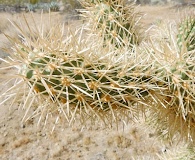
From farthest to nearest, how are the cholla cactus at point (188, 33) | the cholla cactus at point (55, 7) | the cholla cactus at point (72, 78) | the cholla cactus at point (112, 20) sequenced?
the cholla cactus at point (55, 7)
the cholla cactus at point (112, 20)
the cholla cactus at point (188, 33)
the cholla cactus at point (72, 78)

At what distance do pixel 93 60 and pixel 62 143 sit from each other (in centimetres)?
272

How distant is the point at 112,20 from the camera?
68.1 inches

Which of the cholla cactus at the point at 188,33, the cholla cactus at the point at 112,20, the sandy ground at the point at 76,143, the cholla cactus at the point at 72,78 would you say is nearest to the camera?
the cholla cactus at the point at 72,78

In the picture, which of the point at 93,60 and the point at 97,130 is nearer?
the point at 93,60

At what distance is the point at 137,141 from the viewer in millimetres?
3629

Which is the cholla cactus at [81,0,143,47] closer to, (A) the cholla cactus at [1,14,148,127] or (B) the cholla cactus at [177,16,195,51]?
(B) the cholla cactus at [177,16,195,51]

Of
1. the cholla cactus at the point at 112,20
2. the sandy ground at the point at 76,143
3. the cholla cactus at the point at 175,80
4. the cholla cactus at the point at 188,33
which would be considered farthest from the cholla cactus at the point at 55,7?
the cholla cactus at the point at 175,80

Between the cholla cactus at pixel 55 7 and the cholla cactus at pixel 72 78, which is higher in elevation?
the cholla cactus at pixel 72 78

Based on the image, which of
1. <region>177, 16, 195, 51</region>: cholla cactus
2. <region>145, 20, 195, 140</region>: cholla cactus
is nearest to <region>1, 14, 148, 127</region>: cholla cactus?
<region>145, 20, 195, 140</region>: cholla cactus

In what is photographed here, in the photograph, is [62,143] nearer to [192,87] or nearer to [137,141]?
[137,141]

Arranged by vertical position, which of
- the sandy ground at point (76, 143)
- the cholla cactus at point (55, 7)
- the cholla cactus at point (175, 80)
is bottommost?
the sandy ground at point (76, 143)

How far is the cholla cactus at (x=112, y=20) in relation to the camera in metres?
1.73

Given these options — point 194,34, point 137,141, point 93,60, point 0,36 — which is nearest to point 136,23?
point 194,34

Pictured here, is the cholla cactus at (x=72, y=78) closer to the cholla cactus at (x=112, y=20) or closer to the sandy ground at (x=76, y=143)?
the cholla cactus at (x=112, y=20)
